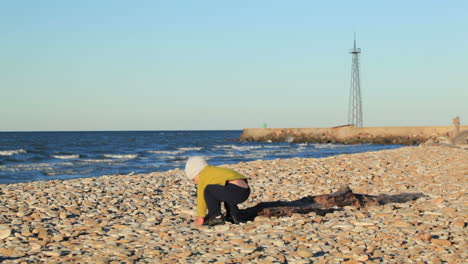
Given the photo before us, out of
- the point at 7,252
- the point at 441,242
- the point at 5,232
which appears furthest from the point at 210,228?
the point at 441,242

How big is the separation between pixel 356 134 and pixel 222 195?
60.7 meters

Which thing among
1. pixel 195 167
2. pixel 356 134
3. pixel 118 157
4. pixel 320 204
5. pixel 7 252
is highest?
pixel 356 134

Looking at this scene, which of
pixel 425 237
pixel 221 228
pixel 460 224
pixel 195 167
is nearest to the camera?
pixel 425 237

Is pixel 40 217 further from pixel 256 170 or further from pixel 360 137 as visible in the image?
pixel 360 137

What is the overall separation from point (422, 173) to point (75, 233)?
34.5 feet

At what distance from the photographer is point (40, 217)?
8.34 metres

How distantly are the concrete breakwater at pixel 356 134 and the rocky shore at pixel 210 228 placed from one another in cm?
4584

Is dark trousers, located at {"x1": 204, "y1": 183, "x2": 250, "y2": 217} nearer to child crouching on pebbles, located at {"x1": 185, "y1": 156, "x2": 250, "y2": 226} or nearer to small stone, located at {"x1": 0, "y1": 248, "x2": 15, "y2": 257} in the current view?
child crouching on pebbles, located at {"x1": 185, "y1": 156, "x2": 250, "y2": 226}

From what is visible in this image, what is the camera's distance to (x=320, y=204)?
28.6 feet

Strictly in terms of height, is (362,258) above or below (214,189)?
below

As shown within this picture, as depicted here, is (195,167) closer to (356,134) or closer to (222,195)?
(222,195)

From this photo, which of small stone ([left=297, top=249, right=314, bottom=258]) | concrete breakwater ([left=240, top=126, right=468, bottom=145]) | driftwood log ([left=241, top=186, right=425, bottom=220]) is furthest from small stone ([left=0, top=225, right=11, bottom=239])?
concrete breakwater ([left=240, top=126, right=468, bottom=145])

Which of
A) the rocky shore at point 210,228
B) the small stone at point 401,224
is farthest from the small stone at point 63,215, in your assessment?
the small stone at point 401,224

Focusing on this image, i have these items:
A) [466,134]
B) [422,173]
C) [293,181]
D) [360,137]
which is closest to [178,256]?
[293,181]
